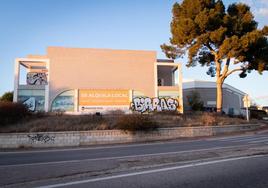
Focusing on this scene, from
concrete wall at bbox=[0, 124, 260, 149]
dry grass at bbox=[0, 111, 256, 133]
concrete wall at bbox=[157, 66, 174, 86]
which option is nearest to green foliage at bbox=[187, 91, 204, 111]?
concrete wall at bbox=[157, 66, 174, 86]

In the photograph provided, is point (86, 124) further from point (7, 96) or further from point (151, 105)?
point (7, 96)

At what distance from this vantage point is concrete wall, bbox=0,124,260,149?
20.5 m

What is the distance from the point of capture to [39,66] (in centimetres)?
3788

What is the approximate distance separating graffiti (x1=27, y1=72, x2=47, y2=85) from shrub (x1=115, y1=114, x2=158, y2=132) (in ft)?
50.6

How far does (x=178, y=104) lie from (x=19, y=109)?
823 inches

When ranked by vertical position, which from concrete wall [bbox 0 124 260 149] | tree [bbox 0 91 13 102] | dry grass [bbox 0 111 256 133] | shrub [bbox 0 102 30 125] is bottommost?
concrete wall [bbox 0 124 260 149]

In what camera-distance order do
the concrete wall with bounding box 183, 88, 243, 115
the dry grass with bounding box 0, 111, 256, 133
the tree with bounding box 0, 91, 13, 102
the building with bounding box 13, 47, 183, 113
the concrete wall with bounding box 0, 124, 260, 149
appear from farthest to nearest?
the concrete wall with bounding box 183, 88, 243, 115, the tree with bounding box 0, 91, 13, 102, the building with bounding box 13, 47, 183, 113, the dry grass with bounding box 0, 111, 256, 133, the concrete wall with bounding box 0, 124, 260, 149

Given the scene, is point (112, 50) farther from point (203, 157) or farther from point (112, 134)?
point (203, 157)

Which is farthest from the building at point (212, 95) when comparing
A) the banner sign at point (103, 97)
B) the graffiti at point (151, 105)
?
the banner sign at point (103, 97)

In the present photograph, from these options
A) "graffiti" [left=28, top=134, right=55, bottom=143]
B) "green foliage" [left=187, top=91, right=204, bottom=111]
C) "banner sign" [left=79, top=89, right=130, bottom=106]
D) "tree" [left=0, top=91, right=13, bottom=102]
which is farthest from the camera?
"green foliage" [left=187, top=91, right=204, bottom=111]

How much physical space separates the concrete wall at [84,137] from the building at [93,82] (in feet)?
39.6

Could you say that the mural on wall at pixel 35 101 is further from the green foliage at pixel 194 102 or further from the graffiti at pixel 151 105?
the green foliage at pixel 194 102

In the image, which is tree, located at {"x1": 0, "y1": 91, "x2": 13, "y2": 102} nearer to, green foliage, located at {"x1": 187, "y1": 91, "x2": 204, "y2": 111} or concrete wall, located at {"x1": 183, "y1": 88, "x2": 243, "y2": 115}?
concrete wall, located at {"x1": 183, "y1": 88, "x2": 243, "y2": 115}

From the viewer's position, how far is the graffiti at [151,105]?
120ft
